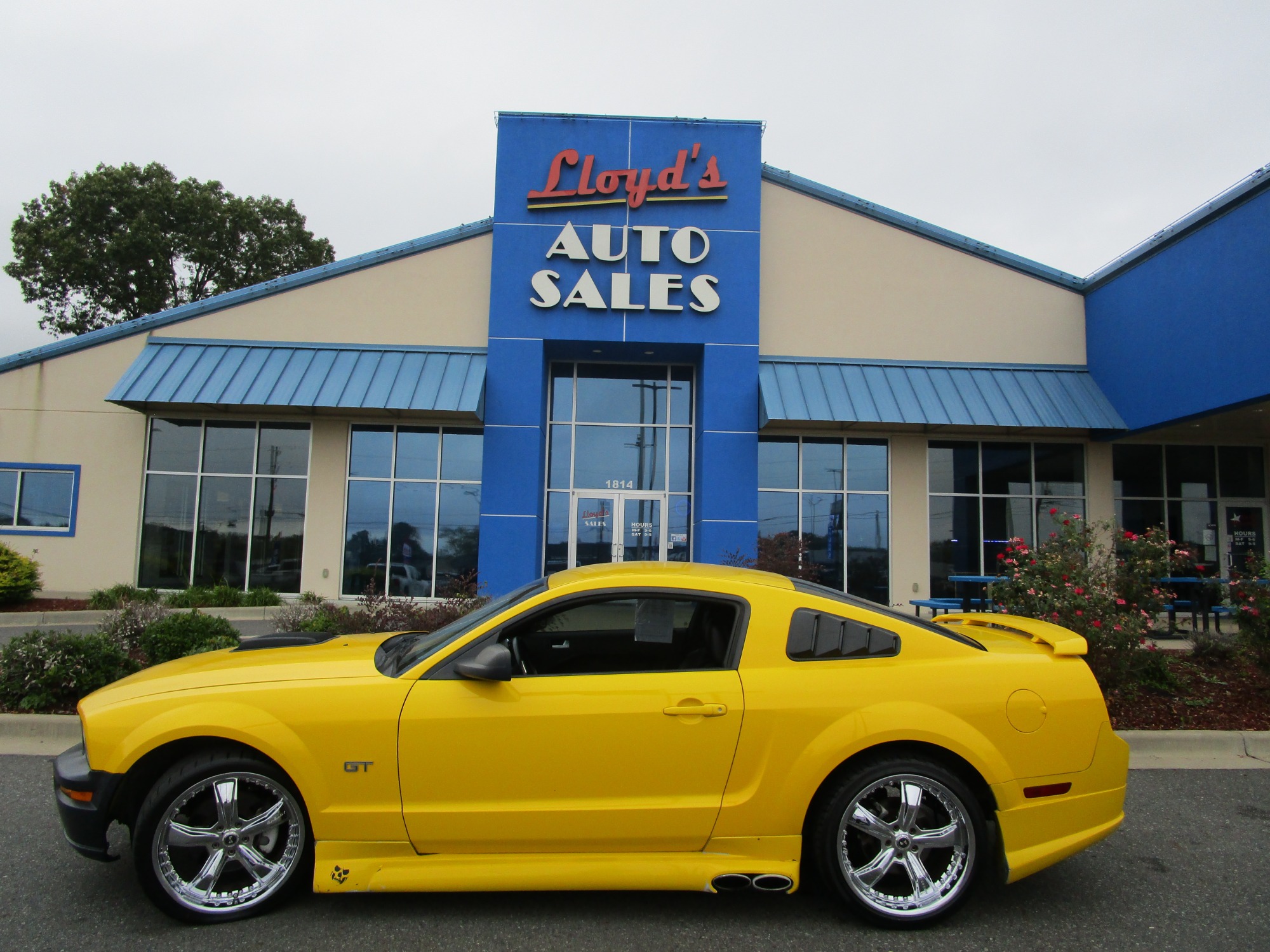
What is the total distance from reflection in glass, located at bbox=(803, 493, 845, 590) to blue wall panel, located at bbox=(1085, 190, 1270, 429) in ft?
17.7

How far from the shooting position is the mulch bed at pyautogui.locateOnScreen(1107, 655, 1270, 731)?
625 centimetres

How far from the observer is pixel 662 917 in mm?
3352

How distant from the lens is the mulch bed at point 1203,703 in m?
6.25

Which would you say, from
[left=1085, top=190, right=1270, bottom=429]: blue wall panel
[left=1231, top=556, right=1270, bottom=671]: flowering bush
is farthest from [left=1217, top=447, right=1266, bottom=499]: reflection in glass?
[left=1231, top=556, right=1270, bottom=671]: flowering bush

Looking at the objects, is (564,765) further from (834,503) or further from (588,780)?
(834,503)

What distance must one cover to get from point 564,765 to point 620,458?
11907 millimetres

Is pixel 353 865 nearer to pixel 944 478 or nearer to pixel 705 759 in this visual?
pixel 705 759

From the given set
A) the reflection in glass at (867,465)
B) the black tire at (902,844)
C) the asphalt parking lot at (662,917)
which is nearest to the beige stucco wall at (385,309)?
the reflection in glass at (867,465)

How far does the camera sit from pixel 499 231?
14.4 meters

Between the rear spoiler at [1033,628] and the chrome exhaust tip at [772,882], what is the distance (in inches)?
64.7

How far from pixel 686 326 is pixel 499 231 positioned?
3978 mm

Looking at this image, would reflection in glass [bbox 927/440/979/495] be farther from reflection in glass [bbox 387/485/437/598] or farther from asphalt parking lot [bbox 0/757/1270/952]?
asphalt parking lot [bbox 0/757/1270/952]

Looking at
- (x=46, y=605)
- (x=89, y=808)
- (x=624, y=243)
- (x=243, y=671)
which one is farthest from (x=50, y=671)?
(x=624, y=243)

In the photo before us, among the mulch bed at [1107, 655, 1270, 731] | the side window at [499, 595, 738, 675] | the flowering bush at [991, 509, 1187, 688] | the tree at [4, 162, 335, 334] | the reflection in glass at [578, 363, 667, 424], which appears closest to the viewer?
the side window at [499, 595, 738, 675]
